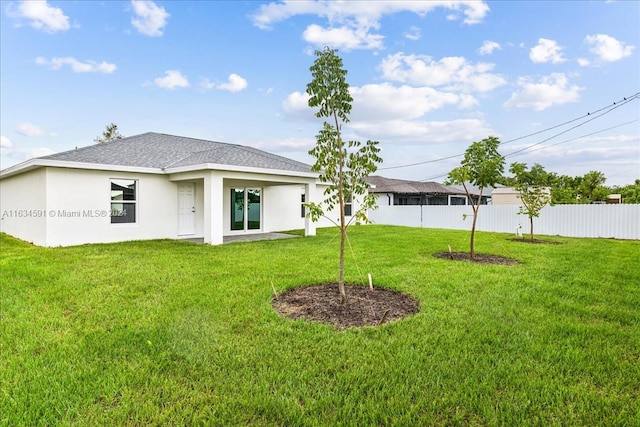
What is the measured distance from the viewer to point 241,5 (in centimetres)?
1166

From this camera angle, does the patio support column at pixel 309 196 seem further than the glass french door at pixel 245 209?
No

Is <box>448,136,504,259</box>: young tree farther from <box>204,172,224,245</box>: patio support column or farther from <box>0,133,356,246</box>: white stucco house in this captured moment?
<box>204,172,224,245</box>: patio support column

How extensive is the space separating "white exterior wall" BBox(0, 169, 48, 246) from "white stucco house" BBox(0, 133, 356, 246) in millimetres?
Answer: 31

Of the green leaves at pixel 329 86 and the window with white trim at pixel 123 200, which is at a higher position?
the green leaves at pixel 329 86

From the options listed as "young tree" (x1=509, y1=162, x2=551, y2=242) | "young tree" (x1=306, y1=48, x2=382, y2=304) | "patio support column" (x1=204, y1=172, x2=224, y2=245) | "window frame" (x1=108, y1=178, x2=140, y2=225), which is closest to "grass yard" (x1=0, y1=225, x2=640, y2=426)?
"young tree" (x1=306, y1=48, x2=382, y2=304)

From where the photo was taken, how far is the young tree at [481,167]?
890cm

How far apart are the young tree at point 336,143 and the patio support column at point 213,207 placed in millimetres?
7268

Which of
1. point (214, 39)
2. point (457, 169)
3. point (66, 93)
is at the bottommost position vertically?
point (457, 169)

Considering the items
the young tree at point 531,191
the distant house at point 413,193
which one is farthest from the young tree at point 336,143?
the distant house at point 413,193

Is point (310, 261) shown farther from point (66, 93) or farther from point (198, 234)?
point (66, 93)

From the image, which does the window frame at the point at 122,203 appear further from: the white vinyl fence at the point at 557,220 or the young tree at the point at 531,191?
the young tree at the point at 531,191

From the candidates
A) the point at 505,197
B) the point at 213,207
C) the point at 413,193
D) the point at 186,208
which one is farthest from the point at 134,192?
the point at 505,197

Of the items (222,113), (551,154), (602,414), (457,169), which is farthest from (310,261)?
(551,154)

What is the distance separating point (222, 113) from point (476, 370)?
1566 centimetres
